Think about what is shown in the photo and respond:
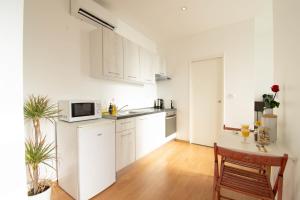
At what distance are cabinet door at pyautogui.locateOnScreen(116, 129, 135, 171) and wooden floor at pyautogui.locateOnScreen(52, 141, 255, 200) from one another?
0.59ft

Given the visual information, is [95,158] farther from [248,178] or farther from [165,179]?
[248,178]

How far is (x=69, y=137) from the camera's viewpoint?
63.6 inches

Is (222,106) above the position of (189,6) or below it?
below

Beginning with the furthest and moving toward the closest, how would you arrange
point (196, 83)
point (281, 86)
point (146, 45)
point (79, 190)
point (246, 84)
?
point (146, 45), point (196, 83), point (246, 84), point (79, 190), point (281, 86)

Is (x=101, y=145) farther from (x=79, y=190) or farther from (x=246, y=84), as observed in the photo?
(x=246, y=84)

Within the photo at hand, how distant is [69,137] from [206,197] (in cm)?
177

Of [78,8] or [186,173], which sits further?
[186,173]

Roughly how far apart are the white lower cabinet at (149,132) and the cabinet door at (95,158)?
660 millimetres

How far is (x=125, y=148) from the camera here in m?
2.19

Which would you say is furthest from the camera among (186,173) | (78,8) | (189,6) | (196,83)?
(196,83)

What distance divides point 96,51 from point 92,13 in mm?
574

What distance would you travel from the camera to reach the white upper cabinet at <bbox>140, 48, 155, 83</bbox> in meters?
3.05

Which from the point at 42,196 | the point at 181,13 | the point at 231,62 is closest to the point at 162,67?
the point at 181,13

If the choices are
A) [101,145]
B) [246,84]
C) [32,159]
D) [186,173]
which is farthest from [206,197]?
[246,84]
